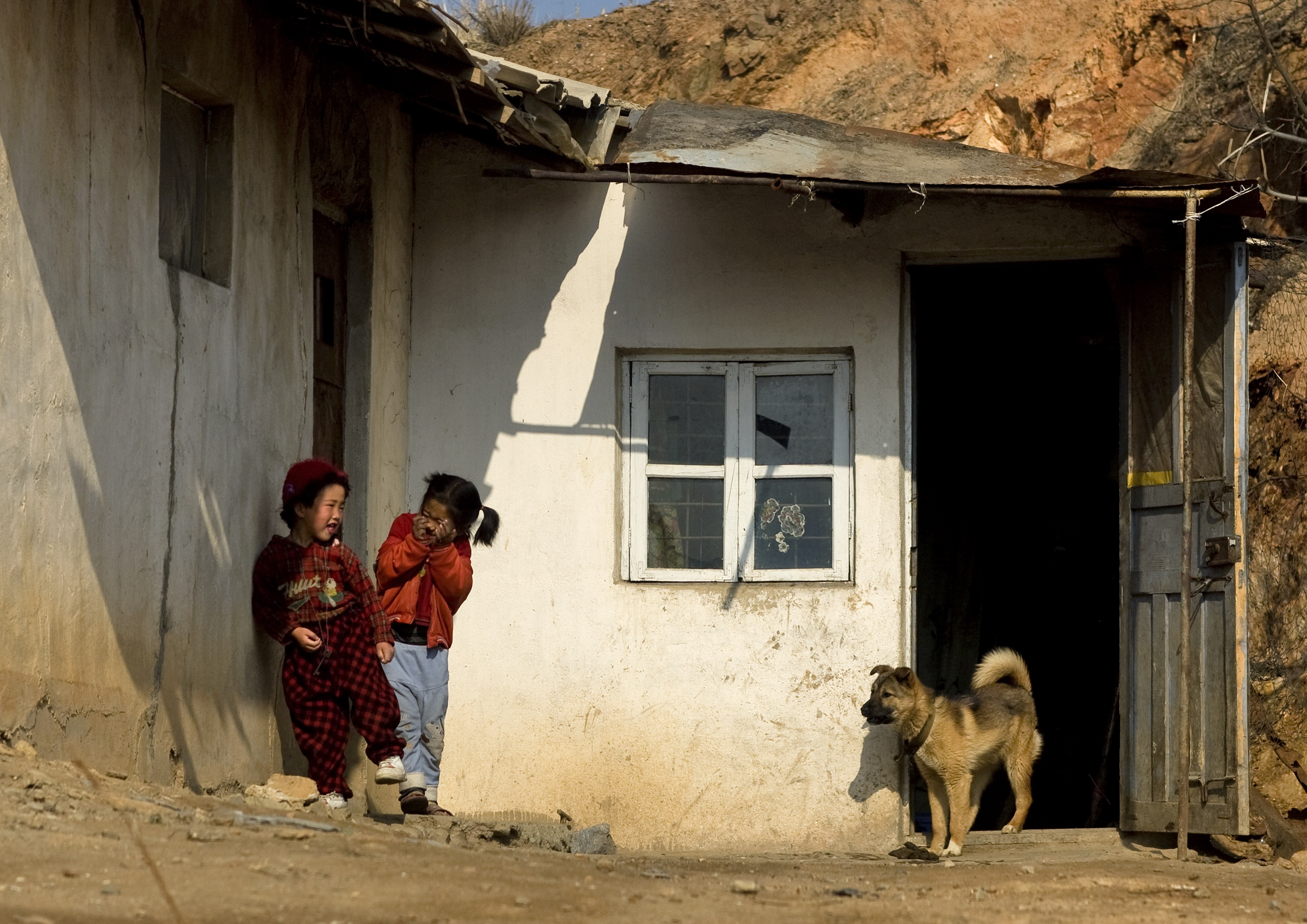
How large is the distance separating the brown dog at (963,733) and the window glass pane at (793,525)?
2.49ft

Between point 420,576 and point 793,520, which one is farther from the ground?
point 793,520

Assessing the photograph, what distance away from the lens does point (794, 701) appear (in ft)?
27.2

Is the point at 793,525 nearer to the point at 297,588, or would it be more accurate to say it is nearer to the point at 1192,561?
the point at 1192,561

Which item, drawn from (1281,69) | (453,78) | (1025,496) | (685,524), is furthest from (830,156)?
(1025,496)

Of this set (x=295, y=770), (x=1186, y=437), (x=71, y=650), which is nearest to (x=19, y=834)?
(x=71, y=650)

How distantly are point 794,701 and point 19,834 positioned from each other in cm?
479

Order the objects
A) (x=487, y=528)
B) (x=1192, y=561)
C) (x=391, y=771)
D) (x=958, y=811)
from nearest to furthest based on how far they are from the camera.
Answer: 1. (x=391, y=771)
2. (x=487, y=528)
3. (x=1192, y=561)
4. (x=958, y=811)

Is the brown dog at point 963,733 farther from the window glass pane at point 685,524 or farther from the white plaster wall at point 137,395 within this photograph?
the white plaster wall at point 137,395

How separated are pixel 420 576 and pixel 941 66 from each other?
7033mm

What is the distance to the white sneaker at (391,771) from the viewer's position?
6.55 meters

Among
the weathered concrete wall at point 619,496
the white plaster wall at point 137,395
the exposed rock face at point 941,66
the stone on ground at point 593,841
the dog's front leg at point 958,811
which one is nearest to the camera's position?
the white plaster wall at point 137,395

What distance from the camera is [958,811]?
26.5 feet

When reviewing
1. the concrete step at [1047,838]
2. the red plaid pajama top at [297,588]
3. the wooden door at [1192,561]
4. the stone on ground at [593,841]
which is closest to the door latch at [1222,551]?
the wooden door at [1192,561]

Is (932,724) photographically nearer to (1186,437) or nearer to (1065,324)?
(1186,437)
